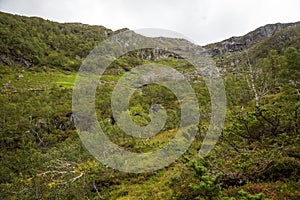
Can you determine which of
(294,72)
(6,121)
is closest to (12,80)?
(6,121)

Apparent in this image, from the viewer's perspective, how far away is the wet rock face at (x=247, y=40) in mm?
166625

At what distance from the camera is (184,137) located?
21.1 m

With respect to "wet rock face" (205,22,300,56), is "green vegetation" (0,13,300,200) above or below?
below

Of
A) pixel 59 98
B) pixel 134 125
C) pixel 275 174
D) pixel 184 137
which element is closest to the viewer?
pixel 275 174

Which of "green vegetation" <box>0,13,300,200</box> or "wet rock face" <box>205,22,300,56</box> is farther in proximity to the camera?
"wet rock face" <box>205,22,300,56</box>

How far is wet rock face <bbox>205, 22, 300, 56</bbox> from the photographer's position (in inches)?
6560

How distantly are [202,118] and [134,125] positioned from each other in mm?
8148

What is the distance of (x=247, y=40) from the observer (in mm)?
174625

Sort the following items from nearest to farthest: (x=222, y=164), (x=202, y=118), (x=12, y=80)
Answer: (x=222, y=164), (x=202, y=118), (x=12, y=80)

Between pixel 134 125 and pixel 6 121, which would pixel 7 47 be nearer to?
pixel 6 121

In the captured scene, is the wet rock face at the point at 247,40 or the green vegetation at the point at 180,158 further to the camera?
the wet rock face at the point at 247,40

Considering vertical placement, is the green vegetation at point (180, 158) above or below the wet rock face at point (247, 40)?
below

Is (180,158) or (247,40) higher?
(247,40)

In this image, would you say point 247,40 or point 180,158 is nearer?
point 180,158
